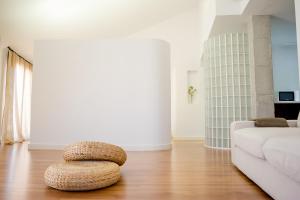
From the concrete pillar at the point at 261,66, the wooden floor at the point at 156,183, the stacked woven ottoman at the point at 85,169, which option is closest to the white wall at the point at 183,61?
the concrete pillar at the point at 261,66

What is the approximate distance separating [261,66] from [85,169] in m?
3.18

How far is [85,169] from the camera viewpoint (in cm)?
178

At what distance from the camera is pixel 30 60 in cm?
634

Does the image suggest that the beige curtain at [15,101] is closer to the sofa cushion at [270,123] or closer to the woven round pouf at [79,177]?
the woven round pouf at [79,177]

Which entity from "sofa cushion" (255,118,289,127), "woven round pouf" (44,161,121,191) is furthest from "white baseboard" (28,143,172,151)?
"woven round pouf" (44,161,121,191)

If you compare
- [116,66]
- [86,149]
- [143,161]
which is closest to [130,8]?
[116,66]

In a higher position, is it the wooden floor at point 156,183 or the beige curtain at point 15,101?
the beige curtain at point 15,101

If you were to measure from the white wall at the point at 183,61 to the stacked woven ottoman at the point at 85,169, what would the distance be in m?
4.37

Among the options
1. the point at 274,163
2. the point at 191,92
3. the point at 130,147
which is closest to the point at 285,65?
the point at 191,92

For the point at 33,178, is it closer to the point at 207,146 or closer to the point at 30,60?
the point at 207,146

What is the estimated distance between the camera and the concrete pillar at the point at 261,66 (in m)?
3.69

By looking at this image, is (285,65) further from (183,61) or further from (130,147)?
(130,147)

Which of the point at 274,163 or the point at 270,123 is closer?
the point at 274,163

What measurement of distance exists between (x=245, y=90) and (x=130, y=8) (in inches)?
131
